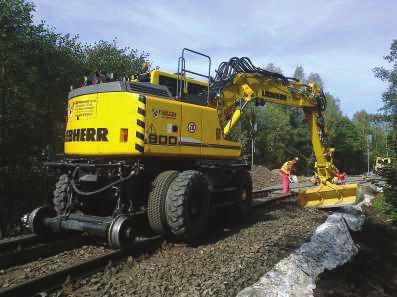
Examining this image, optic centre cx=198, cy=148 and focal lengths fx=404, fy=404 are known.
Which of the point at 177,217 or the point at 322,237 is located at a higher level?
the point at 177,217

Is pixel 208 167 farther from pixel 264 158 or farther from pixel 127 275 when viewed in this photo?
pixel 264 158

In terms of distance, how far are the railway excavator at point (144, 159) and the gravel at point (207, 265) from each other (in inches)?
18.2

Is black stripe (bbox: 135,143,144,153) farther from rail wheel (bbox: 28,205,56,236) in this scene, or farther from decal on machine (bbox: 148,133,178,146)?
rail wheel (bbox: 28,205,56,236)

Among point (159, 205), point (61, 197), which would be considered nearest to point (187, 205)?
point (159, 205)

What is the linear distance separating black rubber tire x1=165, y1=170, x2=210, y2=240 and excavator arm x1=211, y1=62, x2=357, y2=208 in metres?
1.84

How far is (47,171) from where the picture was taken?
15953mm

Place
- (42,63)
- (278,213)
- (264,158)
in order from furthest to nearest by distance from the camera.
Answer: (264,158) < (42,63) < (278,213)

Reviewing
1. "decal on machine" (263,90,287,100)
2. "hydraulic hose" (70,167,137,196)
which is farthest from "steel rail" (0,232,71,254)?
"decal on machine" (263,90,287,100)

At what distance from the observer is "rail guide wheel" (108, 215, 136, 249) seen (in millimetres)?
5977

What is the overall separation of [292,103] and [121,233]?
23.6 feet

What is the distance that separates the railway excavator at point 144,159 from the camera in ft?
21.9

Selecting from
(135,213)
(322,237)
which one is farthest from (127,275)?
(322,237)

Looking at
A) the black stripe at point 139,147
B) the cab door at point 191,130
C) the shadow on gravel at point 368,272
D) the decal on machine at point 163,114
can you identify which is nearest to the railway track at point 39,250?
the black stripe at point 139,147

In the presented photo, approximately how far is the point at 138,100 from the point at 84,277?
285 cm
